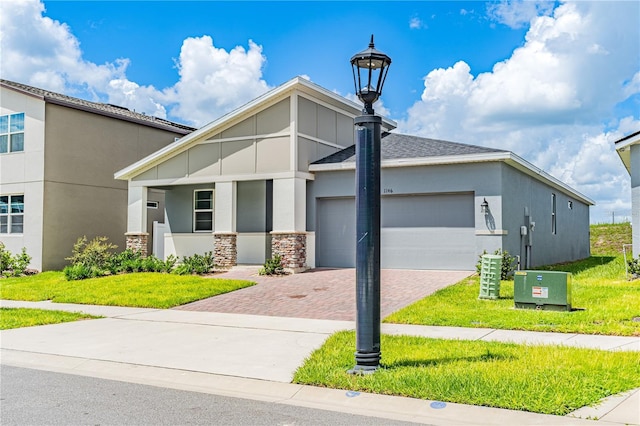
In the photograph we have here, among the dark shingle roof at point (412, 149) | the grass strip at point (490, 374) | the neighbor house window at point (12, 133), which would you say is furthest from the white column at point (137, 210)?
the grass strip at point (490, 374)

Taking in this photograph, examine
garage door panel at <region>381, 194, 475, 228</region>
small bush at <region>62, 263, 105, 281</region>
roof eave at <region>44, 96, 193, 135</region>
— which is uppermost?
roof eave at <region>44, 96, 193, 135</region>

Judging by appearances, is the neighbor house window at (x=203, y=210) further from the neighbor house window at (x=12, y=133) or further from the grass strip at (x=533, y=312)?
the grass strip at (x=533, y=312)

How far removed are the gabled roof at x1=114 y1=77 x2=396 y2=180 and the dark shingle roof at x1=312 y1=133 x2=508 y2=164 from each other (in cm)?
204

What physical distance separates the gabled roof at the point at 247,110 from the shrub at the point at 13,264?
15.4 ft

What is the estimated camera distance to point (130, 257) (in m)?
21.4

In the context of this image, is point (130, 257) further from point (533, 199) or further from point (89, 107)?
point (533, 199)

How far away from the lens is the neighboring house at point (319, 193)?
18.2 meters

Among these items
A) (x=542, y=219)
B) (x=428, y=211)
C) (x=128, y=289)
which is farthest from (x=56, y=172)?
(x=542, y=219)

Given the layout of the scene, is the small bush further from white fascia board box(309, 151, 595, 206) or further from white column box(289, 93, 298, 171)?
white fascia board box(309, 151, 595, 206)

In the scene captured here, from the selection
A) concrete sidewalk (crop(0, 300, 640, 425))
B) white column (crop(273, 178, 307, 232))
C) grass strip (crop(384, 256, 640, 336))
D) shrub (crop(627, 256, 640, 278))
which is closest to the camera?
concrete sidewalk (crop(0, 300, 640, 425))

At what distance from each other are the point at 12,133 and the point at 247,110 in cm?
1092

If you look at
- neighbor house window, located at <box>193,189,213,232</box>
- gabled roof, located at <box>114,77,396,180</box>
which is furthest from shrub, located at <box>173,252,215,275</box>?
gabled roof, located at <box>114,77,396,180</box>

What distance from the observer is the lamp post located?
22.9ft

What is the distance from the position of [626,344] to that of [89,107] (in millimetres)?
21748
